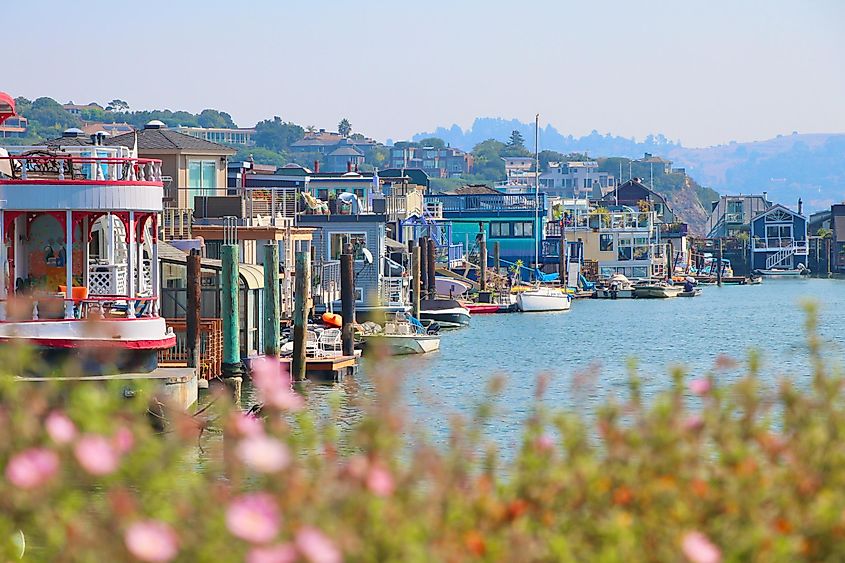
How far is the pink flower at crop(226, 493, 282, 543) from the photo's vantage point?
5797mm

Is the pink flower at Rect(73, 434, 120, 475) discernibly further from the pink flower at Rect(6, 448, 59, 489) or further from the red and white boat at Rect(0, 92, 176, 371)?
the red and white boat at Rect(0, 92, 176, 371)

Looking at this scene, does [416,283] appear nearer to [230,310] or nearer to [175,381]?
[230,310]

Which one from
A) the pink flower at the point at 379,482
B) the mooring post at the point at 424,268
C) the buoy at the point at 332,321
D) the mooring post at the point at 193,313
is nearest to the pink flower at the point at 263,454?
the pink flower at the point at 379,482

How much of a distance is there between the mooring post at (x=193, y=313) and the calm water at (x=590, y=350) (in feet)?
10.7

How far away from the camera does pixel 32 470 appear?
6.42m

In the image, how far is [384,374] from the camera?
6.93 m

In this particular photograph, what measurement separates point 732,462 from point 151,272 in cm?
2291

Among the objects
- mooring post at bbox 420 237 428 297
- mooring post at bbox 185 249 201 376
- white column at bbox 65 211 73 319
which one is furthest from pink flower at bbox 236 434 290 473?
mooring post at bbox 420 237 428 297

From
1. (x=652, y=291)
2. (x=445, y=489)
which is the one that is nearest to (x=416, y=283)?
(x=652, y=291)

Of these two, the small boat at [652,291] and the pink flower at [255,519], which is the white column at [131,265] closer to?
the pink flower at [255,519]

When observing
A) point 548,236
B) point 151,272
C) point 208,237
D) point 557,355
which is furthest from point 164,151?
point 548,236

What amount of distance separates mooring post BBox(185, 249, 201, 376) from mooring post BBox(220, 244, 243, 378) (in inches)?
33.1

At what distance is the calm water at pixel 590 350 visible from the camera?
34.5m

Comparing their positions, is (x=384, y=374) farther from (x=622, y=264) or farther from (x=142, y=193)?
(x=622, y=264)
